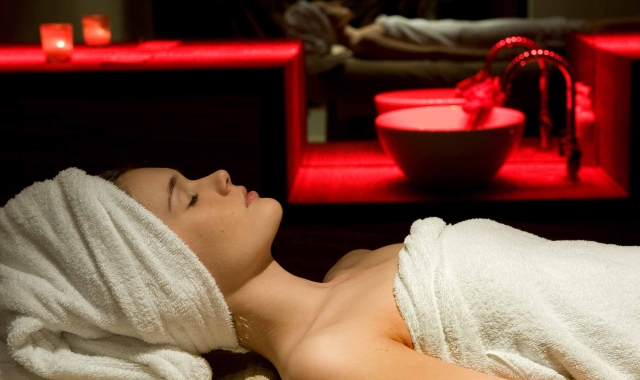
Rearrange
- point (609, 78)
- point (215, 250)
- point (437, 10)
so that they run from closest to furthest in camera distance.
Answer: point (215, 250), point (437, 10), point (609, 78)

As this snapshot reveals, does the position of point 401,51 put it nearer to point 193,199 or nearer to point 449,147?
point 449,147

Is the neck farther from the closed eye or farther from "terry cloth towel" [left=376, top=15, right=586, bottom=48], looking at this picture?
"terry cloth towel" [left=376, top=15, right=586, bottom=48]

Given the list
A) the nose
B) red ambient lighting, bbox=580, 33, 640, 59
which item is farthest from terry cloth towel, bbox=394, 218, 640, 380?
red ambient lighting, bbox=580, 33, 640, 59

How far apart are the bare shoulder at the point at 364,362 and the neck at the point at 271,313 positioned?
113 mm

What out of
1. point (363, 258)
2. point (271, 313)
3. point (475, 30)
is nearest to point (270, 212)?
point (271, 313)

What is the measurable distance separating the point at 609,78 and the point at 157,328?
52.8 inches

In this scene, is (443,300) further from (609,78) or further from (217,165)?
(609,78)

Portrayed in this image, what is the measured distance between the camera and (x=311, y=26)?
6.31ft

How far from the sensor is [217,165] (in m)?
1.85

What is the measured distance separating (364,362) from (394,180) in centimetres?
100

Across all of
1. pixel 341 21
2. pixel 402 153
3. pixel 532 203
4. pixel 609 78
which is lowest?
pixel 532 203

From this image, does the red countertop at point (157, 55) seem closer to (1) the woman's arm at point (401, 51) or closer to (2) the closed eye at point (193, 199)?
(1) the woman's arm at point (401, 51)

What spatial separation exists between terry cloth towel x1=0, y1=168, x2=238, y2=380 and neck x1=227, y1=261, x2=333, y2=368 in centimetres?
6

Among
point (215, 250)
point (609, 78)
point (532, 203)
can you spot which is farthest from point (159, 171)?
point (609, 78)
